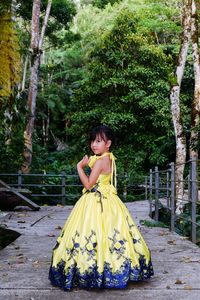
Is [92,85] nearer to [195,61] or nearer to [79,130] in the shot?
[79,130]

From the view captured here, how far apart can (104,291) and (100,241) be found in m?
0.43

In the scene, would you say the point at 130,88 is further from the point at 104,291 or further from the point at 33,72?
the point at 104,291

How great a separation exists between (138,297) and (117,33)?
19652 mm

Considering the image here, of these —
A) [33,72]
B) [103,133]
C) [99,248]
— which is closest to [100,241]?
[99,248]

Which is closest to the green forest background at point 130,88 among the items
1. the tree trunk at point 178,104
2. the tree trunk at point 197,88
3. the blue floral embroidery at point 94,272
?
the tree trunk at point 197,88

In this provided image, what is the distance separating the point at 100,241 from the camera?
3908 mm

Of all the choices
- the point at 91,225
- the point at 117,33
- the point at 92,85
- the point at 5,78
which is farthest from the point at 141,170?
the point at 91,225

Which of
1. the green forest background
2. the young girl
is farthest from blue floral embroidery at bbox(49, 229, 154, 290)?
the green forest background

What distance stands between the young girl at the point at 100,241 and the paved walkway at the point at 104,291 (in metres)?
0.12

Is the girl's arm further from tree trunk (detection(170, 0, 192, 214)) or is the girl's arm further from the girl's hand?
tree trunk (detection(170, 0, 192, 214))

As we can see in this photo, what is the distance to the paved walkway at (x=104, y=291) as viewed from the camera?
12.5ft

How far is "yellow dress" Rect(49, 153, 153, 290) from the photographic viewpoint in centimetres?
386

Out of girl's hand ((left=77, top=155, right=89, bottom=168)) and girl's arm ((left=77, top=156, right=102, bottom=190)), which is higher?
girl's hand ((left=77, top=155, right=89, bottom=168))

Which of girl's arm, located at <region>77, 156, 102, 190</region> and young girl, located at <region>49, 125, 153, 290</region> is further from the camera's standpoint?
girl's arm, located at <region>77, 156, 102, 190</region>
